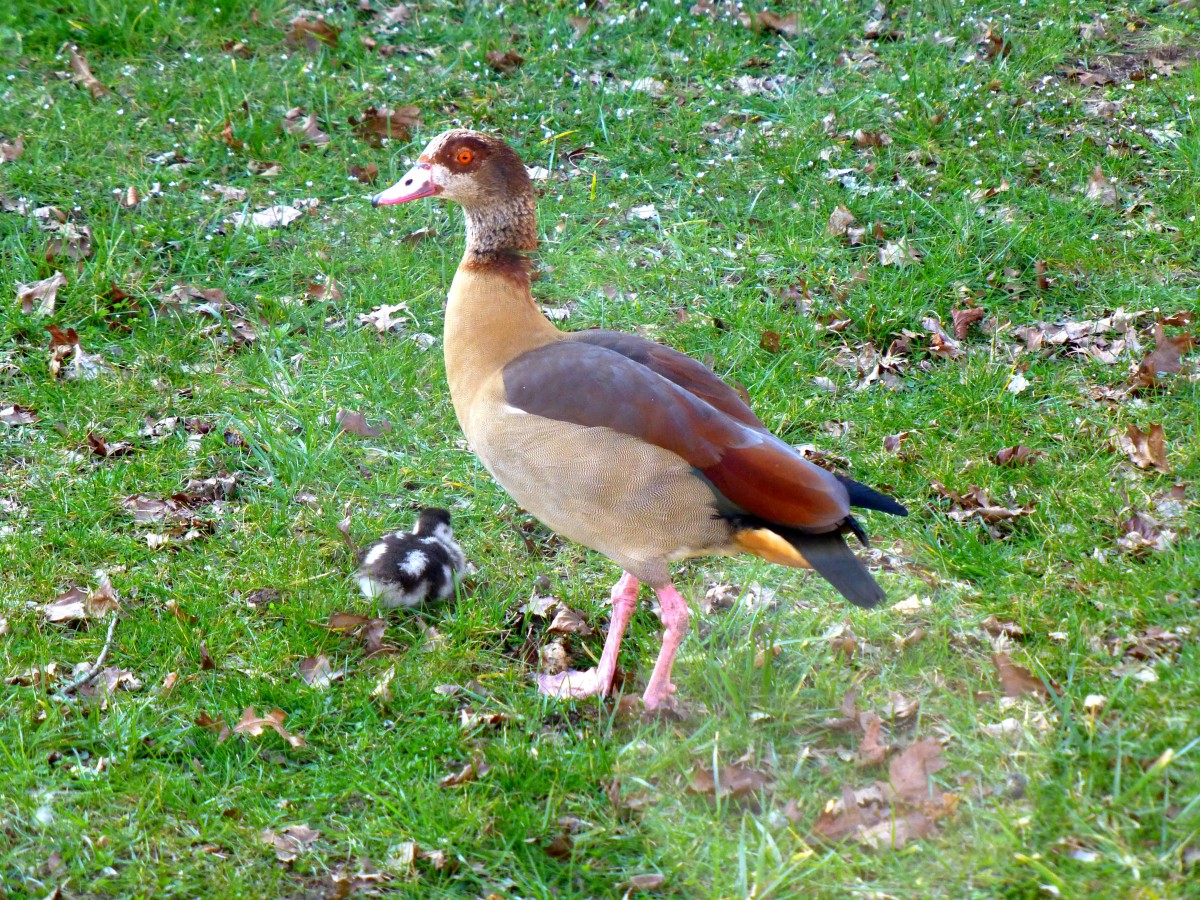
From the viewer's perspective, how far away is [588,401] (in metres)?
4.10

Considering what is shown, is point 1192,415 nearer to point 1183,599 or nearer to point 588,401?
point 1183,599

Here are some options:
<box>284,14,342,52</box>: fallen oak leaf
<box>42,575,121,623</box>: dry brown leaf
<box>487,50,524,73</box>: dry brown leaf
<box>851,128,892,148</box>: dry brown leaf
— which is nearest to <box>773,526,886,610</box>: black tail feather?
<box>42,575,121,623</box>: dry brown leaf

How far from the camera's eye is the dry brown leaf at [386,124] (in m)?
7.64

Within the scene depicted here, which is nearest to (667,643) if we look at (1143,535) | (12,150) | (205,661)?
(205,661)

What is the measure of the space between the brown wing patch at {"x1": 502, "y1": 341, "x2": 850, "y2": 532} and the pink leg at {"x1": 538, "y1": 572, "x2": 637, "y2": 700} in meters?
0.58

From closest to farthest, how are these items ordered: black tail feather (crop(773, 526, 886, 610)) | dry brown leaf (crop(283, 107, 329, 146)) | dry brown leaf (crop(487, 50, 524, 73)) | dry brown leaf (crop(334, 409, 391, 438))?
black tail feather (crop(773, 526, 886, 610)), dry brown leaf (crop(334, 409, 391, 438)), dry brown leaf (crop(283, 107, 329, 146)), dry brown leaf (crop(487, 50, 524, 73))

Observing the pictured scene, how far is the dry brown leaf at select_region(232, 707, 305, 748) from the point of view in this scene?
3.98 meters

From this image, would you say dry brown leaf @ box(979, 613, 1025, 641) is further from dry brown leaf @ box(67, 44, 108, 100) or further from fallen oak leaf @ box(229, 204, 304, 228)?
dry brown leaf @ box(67, 44, 108, 100)

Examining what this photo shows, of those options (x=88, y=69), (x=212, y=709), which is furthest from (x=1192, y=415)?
(x=88, y=69)

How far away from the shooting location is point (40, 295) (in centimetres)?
627

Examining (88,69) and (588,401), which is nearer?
(588,401)

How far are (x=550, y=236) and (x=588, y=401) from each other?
3.00m

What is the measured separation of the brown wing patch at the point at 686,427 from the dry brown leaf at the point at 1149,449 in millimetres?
1638

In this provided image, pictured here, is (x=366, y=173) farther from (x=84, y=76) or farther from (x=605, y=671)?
(x=605, y=671)
